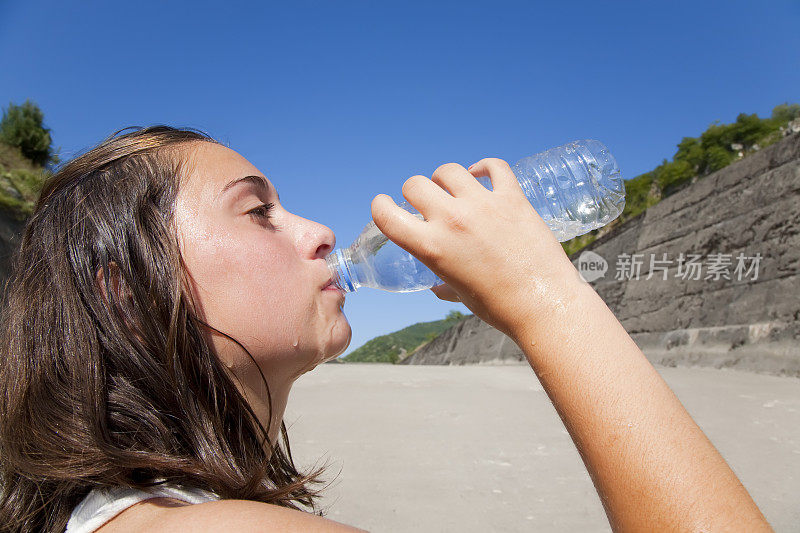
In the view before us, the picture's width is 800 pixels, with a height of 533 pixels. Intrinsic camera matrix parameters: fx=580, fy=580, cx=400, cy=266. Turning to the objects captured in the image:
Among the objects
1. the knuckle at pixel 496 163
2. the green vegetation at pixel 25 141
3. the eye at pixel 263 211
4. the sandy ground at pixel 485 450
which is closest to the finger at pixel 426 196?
the knuckle at pixel 496 163

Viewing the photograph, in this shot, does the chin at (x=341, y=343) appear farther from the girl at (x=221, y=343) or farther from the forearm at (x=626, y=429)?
the forearm at (x=626, y=429)

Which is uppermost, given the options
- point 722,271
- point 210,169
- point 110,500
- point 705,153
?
point 705,153

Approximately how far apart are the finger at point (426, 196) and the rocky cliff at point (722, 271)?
4.75 metres

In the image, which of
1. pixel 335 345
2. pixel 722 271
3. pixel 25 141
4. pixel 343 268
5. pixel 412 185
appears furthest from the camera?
pixel 25 141

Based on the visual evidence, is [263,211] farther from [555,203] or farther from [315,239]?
[555,203]

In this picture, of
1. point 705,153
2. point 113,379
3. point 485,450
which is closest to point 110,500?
point 113,379

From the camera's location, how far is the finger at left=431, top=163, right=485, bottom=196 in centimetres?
92

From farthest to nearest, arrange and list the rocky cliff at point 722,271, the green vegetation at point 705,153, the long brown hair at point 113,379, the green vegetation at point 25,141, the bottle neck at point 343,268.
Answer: the green vegetation at point 25,141, the green vegetation at point 705,153, the rocky cliff at point 722,271, the bottle neck at point 343,268, the long brown hair at point 113,379

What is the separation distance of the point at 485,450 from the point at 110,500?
2.31 meters

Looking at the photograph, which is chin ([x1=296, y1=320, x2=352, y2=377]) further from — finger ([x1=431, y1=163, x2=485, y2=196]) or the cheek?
finger ([x1=431, y1=163, x2=485, y2=196])

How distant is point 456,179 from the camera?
0.94 metres

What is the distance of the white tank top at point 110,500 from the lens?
869 millimetres

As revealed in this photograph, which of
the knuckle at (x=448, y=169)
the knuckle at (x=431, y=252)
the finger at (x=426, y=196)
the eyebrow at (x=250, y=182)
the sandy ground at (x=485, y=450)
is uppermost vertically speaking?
the eyebrow at (x=250, y=182)

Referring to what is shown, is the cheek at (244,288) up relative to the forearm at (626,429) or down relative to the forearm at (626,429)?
up
